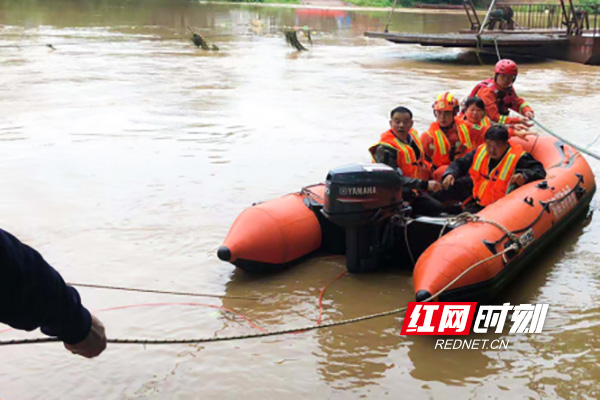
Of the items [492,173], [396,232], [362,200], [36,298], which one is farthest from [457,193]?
[36,298]

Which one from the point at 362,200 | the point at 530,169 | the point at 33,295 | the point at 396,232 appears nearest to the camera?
the point at 33,295

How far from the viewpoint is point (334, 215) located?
4.56 metres

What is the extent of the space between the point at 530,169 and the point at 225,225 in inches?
94.5

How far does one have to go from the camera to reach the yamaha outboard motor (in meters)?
4.49

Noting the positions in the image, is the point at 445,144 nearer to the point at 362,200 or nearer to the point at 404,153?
the point at 404,153

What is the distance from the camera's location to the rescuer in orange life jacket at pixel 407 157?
515 cm

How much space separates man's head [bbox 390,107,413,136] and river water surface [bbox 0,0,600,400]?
105 cm

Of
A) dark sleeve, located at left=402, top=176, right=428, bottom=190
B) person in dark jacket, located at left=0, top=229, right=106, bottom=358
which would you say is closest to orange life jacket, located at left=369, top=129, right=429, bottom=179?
dark sleeve, located at left=402, top=176, right=428, bottom=190

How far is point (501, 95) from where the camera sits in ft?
22.3

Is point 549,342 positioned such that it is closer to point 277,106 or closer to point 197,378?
point 197,378

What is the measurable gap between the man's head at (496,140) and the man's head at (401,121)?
0.55 metres

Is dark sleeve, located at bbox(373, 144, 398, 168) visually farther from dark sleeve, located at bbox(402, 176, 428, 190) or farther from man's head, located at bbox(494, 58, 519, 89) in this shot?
man's head, located at bbox(494, 58, 519, 89)

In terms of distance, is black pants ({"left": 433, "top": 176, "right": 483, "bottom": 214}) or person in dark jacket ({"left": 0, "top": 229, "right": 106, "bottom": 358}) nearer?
person in dark jacket ({"left": 0, "top": 229, "right": 106, "bottom": 358})

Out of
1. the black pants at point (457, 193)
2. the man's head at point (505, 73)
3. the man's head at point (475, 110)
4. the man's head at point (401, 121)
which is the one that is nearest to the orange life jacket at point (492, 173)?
the black pants at point (457, 193)
